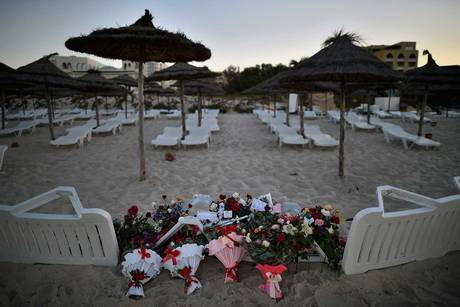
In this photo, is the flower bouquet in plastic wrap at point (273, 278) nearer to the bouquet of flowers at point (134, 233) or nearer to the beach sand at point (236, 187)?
the beach sand at point (236, 187)

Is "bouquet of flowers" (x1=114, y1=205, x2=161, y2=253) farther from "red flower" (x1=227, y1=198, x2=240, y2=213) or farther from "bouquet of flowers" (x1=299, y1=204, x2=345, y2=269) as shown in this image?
"bouquet of flowers" (x1=299, y1=204, x2=345, y2=269)

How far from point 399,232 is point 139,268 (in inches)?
83.4

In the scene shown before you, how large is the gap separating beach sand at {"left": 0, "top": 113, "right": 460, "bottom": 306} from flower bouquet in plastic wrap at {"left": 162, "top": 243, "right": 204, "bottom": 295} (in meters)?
0.08

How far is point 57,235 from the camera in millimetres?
2168

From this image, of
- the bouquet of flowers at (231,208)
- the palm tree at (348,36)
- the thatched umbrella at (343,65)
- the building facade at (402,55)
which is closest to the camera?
the bouquet of flowers at (231,208)

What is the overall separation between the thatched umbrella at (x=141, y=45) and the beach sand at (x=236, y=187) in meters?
1.23

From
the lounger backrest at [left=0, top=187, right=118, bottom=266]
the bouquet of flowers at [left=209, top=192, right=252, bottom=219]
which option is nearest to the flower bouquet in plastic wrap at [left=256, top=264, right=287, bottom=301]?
the bouquet of flowers at [left=209, top=192, right=252, bottom=219]

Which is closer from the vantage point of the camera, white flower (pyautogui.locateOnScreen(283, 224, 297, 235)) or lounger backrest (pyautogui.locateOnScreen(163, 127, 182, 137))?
white flower (pyautogui.locateOnScreen(283, 224, 297, 235))

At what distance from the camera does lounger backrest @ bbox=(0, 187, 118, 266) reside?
207 cm

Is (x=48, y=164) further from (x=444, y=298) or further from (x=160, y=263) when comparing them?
(x=444, y=298)

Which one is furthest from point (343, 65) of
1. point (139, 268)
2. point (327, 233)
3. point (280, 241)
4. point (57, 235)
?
point (57, 235)

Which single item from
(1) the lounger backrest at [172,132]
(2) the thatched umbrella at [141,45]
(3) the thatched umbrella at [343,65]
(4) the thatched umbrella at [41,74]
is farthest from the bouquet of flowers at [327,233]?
(4) the thatched umbrella at [41,74]

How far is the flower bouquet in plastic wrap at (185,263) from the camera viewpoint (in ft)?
6.66

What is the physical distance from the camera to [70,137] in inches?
338
